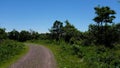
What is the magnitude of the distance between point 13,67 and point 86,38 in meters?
41.6

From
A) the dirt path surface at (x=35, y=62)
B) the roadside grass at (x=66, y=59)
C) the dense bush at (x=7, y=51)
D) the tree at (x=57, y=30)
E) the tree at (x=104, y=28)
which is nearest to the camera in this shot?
the dirt path surface at (x=35, y=62)

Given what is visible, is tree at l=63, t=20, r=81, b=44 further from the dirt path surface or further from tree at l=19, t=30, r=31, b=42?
the dirt path surface

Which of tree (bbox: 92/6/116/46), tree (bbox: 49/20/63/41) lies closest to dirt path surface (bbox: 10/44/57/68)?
tree (bbox: 92/6/116/46)

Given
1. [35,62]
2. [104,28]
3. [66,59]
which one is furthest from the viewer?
[104,28]

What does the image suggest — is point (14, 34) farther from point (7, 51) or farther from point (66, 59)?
point (66, 59)

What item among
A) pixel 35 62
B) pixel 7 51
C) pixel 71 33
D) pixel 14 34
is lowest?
pixel 35 62

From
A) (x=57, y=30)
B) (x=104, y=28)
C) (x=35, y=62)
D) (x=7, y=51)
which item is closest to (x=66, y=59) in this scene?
(x=35, y=62)

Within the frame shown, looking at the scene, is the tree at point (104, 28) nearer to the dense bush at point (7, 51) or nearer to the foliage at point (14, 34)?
the dense bush at point (7, 51)

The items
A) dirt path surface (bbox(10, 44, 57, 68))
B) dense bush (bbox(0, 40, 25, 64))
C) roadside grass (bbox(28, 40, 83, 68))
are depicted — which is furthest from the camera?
dense bush (bbox(0, 40, 25, 64))

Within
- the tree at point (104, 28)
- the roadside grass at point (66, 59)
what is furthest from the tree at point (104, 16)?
the roadside grass at point (66, 59)

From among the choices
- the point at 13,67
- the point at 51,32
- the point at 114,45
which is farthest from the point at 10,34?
the point at 13,67

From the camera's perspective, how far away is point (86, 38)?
6300 cm

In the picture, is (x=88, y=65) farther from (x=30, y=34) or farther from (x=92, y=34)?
(x=30, y=34)

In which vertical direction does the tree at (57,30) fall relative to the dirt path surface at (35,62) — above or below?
above
